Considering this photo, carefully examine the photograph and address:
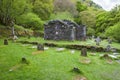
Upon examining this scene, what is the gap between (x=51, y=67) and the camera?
23078mm

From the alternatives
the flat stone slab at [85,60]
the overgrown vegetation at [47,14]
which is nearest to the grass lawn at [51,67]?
the flat stone slab at [85,60]

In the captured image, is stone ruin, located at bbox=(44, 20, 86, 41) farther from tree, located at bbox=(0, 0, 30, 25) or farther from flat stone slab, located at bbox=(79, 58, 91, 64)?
flat stone slab, located at bbox=(79, 58, 91, 64)

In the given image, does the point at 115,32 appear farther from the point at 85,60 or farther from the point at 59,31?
the point at 85,60

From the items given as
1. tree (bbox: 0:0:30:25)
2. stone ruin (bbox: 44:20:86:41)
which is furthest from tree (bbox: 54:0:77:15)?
tree (bbox: 0:0:30:25)

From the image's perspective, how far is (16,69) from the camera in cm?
Answer: 2183

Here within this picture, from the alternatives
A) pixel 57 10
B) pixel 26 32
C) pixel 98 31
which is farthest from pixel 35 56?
pixel 57 10

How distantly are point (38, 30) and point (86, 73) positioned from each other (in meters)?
40.2

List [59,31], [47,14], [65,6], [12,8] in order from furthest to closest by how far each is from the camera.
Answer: [65,6] → [47,14] → [59,31] → [12,8]

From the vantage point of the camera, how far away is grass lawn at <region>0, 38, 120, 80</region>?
67.8 ft

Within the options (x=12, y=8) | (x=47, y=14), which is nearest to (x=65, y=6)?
(x=47, y=14)

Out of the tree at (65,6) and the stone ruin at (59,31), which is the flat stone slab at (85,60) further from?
the tree at (65,6)

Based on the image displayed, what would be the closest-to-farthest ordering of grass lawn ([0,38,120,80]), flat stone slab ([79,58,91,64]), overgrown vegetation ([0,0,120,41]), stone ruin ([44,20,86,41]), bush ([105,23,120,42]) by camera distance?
grass lawn ([0,38,120,80]), flat stone slab ([79,58,91,64]), overgrown vegetation ([0,0,120,41]), stone ruin ([44,20,86,41]), bush ([105,23,120,42])

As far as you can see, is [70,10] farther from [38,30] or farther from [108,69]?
[108,69]

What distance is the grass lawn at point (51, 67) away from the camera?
67.8 feet
